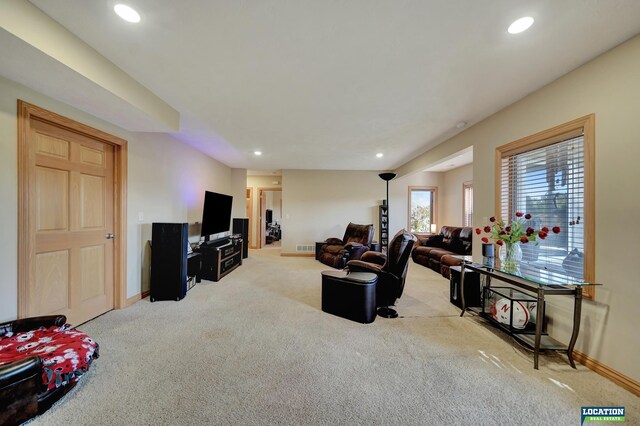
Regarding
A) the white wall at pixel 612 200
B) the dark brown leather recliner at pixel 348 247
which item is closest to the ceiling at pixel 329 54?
the white wall at pixel 612 200

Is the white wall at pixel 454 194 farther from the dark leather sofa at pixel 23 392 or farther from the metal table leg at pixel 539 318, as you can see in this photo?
the dark leather sofa at pixel 23 392

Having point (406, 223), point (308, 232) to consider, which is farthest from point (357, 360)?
point (406, 223)

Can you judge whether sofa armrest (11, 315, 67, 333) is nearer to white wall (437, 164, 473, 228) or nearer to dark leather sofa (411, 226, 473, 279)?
dark leather sofa (411, 226, 473, 279)

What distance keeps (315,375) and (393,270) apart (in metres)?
1.63

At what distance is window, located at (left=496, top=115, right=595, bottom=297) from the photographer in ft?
6.72

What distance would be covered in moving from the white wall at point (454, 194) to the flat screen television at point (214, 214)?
5.92 meters

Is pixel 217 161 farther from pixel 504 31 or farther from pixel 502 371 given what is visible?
pixel 502 371

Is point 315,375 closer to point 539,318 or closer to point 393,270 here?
point 393,270

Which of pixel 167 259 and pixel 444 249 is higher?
→ pixel 167 259

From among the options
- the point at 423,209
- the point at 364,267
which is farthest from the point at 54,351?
the point at 423,209

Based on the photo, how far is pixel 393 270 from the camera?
3.12 metres

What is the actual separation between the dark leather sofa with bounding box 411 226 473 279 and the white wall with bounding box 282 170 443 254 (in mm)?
1121

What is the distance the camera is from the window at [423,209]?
7379mm

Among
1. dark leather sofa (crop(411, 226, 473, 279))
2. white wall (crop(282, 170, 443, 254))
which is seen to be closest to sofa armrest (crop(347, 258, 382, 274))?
dark leather sofa (crop(411, 226, 473, 279))
